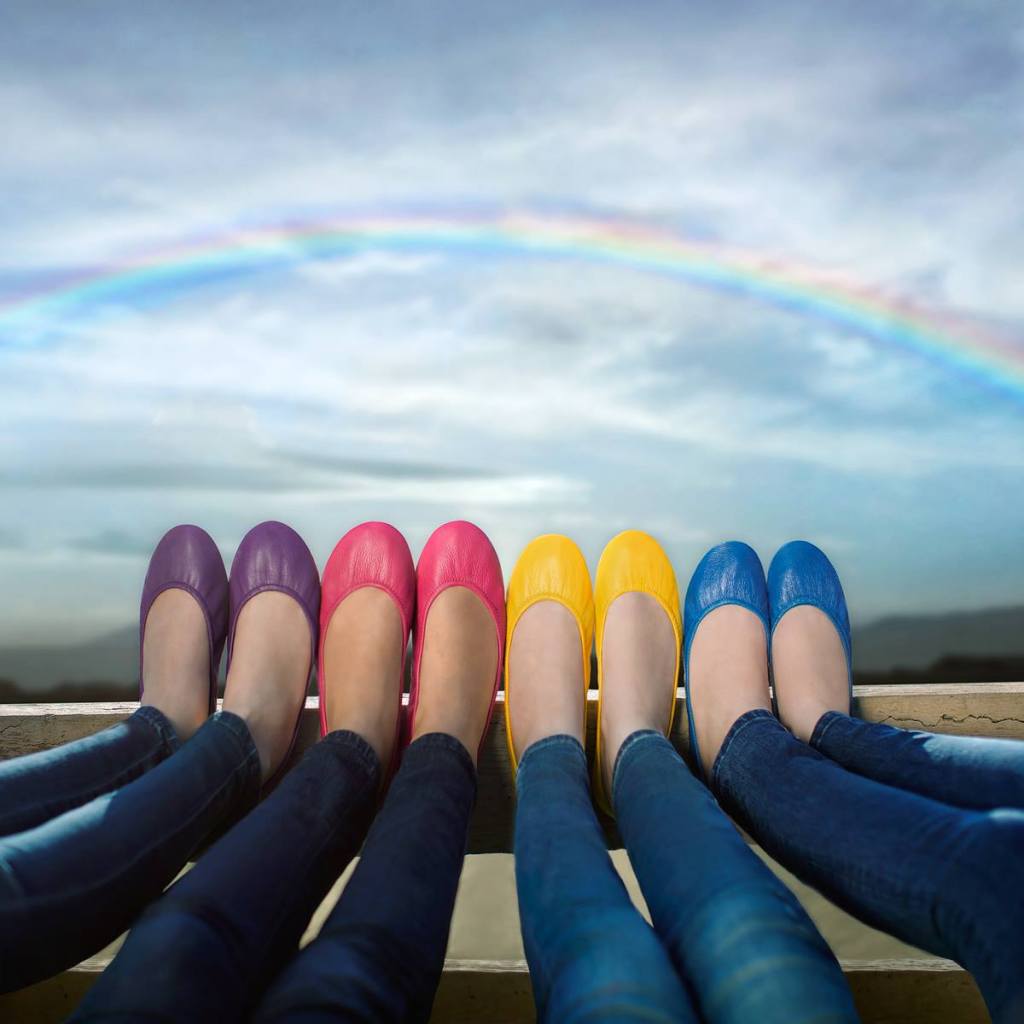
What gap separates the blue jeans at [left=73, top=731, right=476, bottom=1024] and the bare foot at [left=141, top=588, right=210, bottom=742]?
470 millimetres

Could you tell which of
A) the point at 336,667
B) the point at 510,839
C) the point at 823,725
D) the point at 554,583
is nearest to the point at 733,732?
the point at 823,725

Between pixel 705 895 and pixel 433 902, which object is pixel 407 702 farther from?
pixel 705 895

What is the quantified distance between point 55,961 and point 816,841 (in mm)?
650

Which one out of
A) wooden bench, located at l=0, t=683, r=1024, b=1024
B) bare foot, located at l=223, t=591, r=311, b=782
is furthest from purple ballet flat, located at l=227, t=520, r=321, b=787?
wooden bench, located at l=0, t=683, r=1024, b=1024

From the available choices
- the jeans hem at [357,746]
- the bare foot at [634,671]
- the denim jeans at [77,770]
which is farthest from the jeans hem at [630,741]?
the denim jeans at [77,770]

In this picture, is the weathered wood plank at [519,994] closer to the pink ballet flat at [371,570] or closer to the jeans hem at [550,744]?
the jeans hem at [550,744]

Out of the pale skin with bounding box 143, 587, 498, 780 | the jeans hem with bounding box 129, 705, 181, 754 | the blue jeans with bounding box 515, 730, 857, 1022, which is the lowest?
the blue jeans with bounding box 515, 730, 857, 1022

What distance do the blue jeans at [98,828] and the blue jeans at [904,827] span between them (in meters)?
0.58

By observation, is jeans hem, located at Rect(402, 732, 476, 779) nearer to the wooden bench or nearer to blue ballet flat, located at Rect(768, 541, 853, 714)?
the wooden bench

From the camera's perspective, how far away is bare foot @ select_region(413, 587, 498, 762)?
115 centimetres

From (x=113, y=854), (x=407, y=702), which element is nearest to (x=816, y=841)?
(x=113, y=854)

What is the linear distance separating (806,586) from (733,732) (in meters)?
0.45

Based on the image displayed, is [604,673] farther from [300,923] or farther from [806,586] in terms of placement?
[300,923]

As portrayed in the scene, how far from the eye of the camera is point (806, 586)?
1442 millimetres
